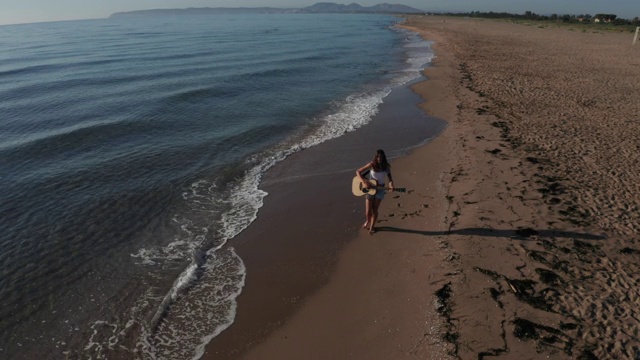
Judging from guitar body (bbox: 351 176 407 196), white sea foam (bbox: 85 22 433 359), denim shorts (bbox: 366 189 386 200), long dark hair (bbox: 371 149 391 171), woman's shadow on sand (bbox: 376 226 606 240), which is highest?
long dark hair (bbox: 371 149 391 171)

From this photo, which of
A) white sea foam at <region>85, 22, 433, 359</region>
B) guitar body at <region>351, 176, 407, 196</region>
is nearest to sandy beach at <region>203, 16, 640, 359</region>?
white sea foam at <region>85, 22, 433, 359</region>

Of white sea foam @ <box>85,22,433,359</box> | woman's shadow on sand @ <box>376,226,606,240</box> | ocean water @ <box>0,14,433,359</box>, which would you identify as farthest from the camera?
woman's shadow on sand @ <box>376,226,606,240</box>

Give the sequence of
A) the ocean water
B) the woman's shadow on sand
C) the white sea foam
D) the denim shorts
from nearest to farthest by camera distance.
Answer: the white sea foam
the ocean water
the woman's shadow on sand
the denim shorts

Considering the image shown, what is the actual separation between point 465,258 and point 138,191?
9.85m

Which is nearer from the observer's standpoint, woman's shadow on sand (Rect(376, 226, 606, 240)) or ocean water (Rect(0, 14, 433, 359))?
ocean water (Rect(0, 14, 433, 359))

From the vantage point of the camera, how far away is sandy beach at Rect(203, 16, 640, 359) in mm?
6090

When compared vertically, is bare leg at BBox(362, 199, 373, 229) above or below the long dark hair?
below

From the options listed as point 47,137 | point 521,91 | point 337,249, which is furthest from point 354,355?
point 521,91

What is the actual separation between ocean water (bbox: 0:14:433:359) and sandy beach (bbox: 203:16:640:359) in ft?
3.46

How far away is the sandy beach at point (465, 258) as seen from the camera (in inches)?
240

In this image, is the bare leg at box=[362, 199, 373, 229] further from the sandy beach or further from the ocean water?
the ocean water

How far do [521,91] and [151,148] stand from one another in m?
19.7

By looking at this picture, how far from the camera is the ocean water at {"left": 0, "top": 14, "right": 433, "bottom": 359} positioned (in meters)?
7.14

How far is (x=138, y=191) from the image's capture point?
1193 cm
